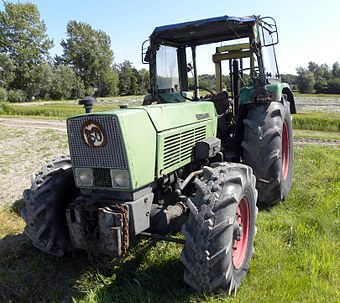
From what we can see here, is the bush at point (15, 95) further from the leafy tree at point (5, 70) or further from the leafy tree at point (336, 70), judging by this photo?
the leafy tree at point (336, 70)

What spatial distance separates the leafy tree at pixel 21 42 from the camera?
144 feet

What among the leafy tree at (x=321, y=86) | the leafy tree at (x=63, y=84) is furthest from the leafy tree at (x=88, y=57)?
the leafy tree at (x=321, y=86)

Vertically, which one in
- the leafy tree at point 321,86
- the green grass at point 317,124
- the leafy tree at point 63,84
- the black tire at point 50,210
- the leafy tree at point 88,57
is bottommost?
the green grass at point 317,124

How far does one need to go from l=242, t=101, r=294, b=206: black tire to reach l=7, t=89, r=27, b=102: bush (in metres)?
40.2

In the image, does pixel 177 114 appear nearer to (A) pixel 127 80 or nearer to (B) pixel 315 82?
(B) pixel 315 82

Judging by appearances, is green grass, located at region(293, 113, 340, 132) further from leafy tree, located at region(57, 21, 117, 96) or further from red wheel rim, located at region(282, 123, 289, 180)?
leafy tree, located at region(57, 21, 117, 96)

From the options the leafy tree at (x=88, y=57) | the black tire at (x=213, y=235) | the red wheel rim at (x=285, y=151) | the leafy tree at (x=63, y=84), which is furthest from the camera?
the leafy tree at (x=88, y=57)

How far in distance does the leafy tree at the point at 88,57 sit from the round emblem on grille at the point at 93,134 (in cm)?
A: 6014

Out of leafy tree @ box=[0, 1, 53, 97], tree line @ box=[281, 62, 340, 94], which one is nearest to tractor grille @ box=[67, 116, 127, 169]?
leafy tree @ box=[0, 1, 53, 97]

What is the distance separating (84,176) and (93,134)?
0.39 meters

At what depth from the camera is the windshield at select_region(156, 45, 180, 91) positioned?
505cm

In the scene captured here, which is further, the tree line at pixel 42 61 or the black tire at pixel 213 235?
the tree line at pixel 42 61

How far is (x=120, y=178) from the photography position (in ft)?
9.22

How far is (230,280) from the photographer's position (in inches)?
108
